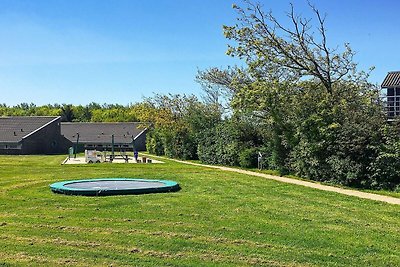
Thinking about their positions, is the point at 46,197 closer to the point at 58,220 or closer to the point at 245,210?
the point at 58,220

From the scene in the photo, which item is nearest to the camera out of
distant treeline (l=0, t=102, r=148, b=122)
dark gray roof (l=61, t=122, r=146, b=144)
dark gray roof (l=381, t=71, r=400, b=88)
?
dark gray roof (l=381, t=71, r=400, b=88)

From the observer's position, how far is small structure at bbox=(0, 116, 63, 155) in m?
49.4

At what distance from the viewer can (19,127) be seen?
173ft

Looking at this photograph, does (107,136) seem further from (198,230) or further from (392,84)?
(198,230)

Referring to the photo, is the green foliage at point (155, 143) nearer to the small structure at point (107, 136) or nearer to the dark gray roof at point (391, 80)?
the small structure at point (107, 136)

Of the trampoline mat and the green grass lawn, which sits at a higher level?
the trampoline mat

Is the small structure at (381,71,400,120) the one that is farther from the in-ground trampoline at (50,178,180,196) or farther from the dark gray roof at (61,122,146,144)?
the dark gray roof at (61,122,146,144)

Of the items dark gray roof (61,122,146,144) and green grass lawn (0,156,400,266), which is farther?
dark gray roof (61,122,146,144)

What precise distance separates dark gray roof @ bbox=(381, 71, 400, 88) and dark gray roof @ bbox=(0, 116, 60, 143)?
1469 inches

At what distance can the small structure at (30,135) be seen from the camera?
49.4m

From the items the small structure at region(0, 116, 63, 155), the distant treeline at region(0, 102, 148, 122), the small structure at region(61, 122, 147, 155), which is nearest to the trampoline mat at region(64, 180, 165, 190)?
the small structure at region(0, 116, 63, 155)

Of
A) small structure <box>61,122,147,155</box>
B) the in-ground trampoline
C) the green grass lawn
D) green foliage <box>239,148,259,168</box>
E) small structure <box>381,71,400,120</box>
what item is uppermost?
small structure <box>381,71,400,120</box>

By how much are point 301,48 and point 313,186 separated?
286 inches

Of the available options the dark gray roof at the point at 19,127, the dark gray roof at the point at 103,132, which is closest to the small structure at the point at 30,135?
the dark gray roof at the point at 19,127
